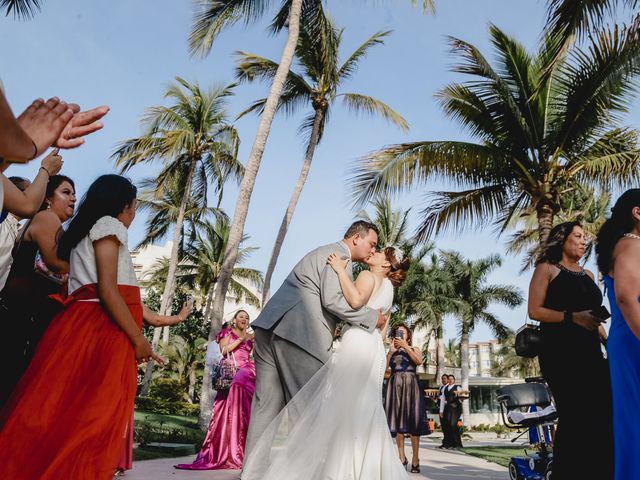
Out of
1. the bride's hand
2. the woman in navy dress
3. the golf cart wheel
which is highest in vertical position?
the bride's hand

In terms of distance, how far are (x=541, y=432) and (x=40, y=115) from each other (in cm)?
533

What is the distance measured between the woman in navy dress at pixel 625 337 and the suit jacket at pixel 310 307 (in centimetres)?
166

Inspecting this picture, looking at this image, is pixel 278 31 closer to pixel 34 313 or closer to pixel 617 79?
pixel 617 79

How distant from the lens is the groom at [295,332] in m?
3.90

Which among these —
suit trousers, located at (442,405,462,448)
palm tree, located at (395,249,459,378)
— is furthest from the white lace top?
palm tree, located at (395,249,459,378)

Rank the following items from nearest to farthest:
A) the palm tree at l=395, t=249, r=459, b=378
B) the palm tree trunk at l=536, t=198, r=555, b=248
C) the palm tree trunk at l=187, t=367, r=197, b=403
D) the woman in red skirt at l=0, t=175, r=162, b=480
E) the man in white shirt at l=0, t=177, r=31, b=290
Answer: the woman in red skirt at l=0, t=175, r=162, b=480
the man in white shirt at l=0, t=177, r=31, b=290
the palm tree trunk at l=536, t=198, r=555, b=248
the palm tree trunk at l=187, t=367, r=197, b=403
the palm tree at l=395, t=249, r=459, b=378

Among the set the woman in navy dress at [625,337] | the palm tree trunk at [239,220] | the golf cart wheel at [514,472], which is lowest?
the golf cart wheel at [514,472]

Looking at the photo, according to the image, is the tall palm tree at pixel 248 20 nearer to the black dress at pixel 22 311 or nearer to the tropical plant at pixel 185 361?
the black dress at pixel 22 311

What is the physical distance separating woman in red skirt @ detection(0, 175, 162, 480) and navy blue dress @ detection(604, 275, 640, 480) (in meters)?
2.52

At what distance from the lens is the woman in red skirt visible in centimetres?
256

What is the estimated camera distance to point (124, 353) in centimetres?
287

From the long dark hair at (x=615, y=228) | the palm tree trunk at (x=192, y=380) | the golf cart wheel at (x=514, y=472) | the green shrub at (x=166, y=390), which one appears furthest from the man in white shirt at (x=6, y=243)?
the palm tree trunk at (x=192, y=380)

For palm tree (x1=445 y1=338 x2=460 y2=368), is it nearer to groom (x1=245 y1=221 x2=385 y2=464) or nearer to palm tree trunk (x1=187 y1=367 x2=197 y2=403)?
palm tree trunk (x1=187 y1=367 x2=197 y2=403)

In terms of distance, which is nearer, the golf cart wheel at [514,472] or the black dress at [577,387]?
the black dress at [577,387]
